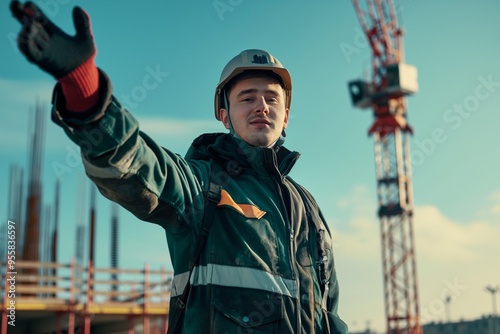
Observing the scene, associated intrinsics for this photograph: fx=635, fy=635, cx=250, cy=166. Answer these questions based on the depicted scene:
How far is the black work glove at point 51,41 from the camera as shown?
1698mm

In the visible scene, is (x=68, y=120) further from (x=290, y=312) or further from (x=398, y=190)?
(x=398, y=190)

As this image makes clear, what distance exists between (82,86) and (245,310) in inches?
40.4

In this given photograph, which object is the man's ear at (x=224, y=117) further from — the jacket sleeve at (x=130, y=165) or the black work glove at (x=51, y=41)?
the black work glove at (x=51, y=41)

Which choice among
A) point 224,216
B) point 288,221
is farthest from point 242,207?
point 288,221

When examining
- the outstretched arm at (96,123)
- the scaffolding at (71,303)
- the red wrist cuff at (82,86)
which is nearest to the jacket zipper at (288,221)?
the outstretched arm at (96,123)

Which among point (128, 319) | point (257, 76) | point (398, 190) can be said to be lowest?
point (128, 319)

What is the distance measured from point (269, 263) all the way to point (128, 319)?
51.7 ft

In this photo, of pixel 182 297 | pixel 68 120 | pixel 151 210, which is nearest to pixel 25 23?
pixel 68 120

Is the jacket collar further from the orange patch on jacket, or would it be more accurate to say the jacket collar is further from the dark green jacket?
the orange patch on jacket

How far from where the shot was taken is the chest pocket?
7.63 ft

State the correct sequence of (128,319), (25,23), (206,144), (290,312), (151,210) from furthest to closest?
(128,319) < (206,144) < (290,312) < (151,210) < (25,23)

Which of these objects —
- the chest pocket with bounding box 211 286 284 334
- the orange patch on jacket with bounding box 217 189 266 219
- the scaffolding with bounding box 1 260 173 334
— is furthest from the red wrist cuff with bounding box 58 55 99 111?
the scaffolding with bounding box 1 260 173 334

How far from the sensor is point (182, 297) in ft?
7.97

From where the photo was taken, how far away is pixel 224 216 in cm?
251
